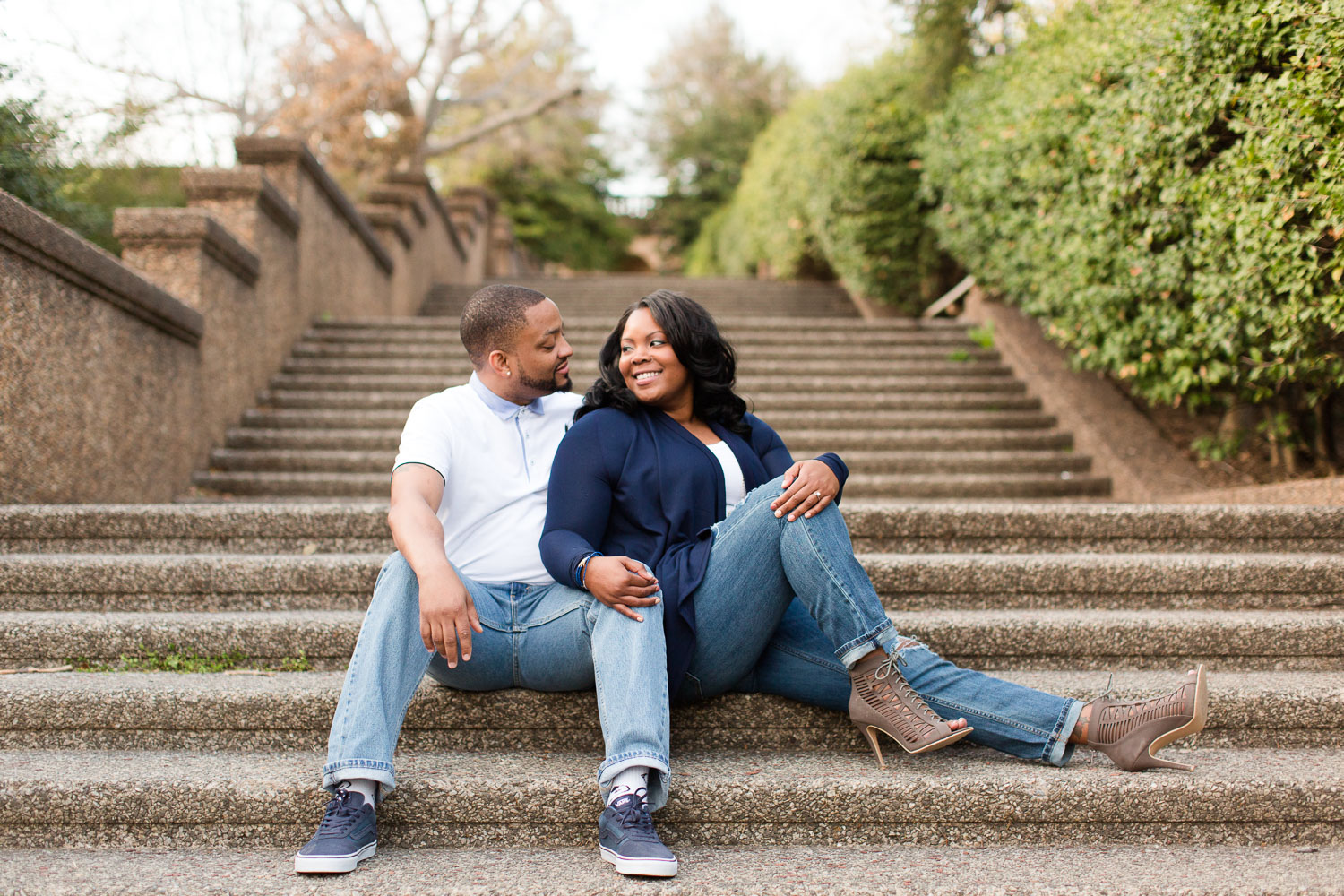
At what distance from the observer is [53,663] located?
2.75 m

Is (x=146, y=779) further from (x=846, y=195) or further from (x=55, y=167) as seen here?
(x=846, y=195)

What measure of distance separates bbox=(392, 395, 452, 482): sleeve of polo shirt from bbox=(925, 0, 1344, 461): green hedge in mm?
3165

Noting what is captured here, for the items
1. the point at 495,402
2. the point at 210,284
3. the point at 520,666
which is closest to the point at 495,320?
the point at 495,402

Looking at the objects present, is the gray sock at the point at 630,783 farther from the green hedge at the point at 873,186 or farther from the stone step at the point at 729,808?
the green hedge at the point at 873,186

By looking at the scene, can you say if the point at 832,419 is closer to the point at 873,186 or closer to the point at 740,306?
the point at 873,186

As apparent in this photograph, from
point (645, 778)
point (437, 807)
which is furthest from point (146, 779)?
point (645, 778)

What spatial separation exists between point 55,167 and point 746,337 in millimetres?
4619

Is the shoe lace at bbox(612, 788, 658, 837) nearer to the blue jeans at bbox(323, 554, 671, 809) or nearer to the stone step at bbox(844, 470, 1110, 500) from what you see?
the blue jeans at bbox(323, 554, 671, 809)

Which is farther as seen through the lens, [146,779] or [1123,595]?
[1123,595]

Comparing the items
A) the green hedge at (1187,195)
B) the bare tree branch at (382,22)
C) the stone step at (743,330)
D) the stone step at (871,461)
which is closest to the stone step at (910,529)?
the green hedge at (1187,195)

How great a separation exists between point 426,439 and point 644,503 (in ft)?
1.92

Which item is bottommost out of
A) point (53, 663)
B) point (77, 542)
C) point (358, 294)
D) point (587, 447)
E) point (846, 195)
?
point (53, 663)

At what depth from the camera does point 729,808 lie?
2.15 metres

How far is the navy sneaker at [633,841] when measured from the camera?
1.87 metres
